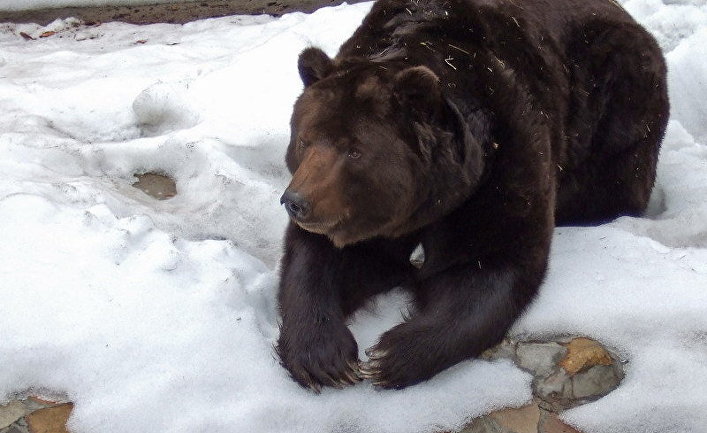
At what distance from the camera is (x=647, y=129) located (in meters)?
3.83

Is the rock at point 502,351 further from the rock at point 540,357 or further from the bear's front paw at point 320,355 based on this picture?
the bear's front paw at point 320,355

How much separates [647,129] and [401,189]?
1.72 m

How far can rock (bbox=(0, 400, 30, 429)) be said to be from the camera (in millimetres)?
2553

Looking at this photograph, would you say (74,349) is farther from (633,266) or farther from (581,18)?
(581,18)

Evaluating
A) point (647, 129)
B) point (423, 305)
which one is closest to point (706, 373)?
point (423, 305)

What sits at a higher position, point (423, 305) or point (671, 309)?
point (671, 309)

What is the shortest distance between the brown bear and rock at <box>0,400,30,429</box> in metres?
0.89

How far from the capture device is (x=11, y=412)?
2566mm

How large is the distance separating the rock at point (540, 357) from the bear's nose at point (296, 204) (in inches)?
38.7

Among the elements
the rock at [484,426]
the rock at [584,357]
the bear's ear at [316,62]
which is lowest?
the rock at [484,426]

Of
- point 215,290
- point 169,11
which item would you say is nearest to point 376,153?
point 215,290

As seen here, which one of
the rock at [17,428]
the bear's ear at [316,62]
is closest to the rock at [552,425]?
the bear's ear at [316,62]

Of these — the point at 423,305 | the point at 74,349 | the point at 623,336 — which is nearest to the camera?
the point at 74,349

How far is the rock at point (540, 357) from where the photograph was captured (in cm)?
282
